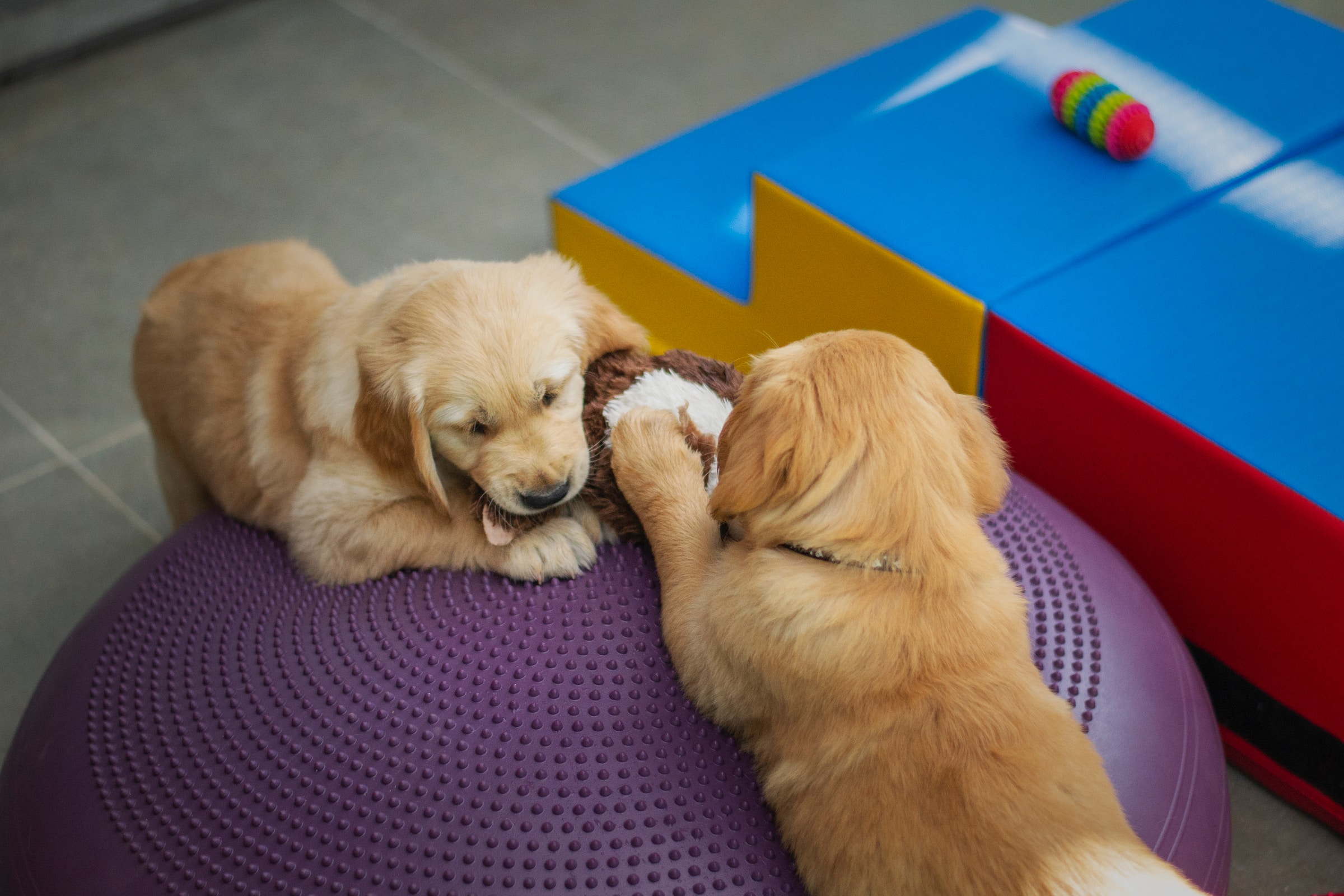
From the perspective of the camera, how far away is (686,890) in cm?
195

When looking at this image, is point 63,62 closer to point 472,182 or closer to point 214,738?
point 472,182

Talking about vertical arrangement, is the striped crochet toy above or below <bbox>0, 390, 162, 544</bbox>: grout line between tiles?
above

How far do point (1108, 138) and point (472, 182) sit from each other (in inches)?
111

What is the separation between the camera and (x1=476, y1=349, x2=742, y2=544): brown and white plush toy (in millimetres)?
2451

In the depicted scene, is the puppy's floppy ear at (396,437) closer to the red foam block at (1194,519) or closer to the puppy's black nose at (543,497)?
the puppy's black nose at (543,497)

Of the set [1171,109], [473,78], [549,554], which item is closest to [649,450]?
[549,554]

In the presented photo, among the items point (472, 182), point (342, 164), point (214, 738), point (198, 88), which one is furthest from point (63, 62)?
point (214, 738)

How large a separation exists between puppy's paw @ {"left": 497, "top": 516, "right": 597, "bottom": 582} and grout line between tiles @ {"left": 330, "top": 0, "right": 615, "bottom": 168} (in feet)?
10.1

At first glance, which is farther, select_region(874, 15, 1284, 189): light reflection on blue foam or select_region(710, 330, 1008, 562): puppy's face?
select_region(874, 15, 1284, 189): light reflection on blue foam

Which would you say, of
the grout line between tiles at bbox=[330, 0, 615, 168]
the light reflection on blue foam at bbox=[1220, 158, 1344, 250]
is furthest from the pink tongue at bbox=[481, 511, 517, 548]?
the grout line between tiles at bbox=[330, 0, 615, 168]

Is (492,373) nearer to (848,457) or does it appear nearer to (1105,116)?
(848,457)

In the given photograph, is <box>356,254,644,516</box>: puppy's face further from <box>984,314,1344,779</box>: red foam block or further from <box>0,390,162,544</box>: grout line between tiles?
<box>0,390,162,544</box>: grout line between tiles

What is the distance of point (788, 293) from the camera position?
10.9 feet

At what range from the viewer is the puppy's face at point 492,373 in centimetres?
228
